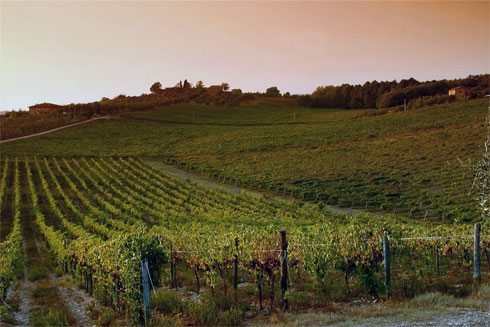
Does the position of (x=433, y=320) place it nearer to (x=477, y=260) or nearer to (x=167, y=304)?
(x=477, y=260)

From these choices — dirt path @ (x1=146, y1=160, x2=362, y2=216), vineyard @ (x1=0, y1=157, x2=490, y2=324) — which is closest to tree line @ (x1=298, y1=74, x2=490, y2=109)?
dirt path @ (x1=146, y1=160, x2=362, y2=216)

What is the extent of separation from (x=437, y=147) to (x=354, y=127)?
25.0 m

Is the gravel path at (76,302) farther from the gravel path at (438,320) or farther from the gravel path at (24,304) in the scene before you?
the gravel path at (438,320)

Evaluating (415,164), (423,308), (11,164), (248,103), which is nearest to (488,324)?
(423,308)

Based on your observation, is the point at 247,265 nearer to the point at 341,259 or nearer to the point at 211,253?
the point at 211,253

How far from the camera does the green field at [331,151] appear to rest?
127 ft

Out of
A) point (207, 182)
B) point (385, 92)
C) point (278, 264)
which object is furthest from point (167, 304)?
point (385, 92)

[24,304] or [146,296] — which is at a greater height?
[146,296]

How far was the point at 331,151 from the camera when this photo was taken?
2454 inches

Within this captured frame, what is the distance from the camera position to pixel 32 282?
1848cm

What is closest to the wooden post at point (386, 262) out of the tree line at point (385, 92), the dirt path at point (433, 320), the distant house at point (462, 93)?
the dirt path at point (433, 320)

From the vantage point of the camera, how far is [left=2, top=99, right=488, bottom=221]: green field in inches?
1524

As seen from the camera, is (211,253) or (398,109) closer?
(211,253)

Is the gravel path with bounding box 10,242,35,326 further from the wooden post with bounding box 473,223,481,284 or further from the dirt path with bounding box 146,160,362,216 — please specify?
the dirt path with bounding box 146,160,362,216
